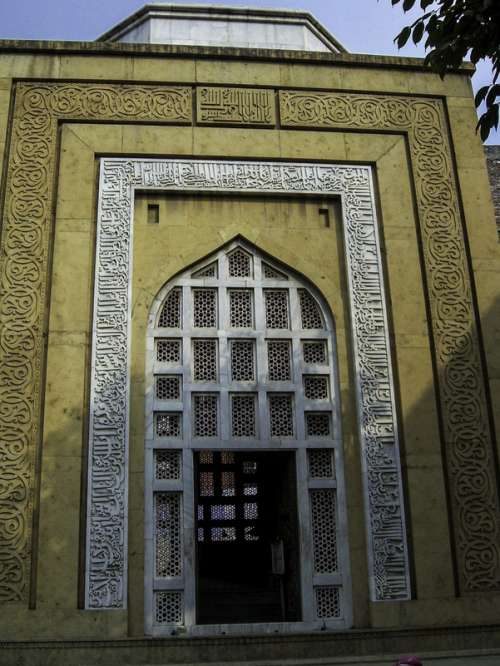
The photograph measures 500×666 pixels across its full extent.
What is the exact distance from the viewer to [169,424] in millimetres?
8688

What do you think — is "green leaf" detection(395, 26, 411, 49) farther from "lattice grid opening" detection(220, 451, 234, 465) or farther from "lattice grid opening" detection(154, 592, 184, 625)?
"lattice grid opening" detection(220, 451, 234, 465)

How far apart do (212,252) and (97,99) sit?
2.33 meters

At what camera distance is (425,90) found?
403 inches

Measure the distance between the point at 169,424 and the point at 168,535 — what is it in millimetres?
1147

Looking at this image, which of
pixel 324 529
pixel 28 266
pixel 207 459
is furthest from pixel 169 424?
pixel 207 459

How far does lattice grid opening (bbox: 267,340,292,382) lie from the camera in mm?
8984

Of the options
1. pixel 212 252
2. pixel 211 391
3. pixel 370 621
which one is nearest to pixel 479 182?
pixel 212 252

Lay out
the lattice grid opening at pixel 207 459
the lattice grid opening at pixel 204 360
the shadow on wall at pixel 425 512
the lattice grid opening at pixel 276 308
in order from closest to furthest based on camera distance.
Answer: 1. the shadow on wall at pixel 425 512
2. the lattice grid opening at pixel 204 360
3. the lattice grid opening at pixel 276 308
4. the lattice grid opening at pixel 207 459

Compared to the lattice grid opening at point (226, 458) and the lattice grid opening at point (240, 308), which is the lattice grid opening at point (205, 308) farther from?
the lattice grid opening at point (226, 458)

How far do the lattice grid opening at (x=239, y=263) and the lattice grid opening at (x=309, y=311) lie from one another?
2.12 ft

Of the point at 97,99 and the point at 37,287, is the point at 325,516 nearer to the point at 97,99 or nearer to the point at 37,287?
the point at 37,287

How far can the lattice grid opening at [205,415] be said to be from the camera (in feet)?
28.5

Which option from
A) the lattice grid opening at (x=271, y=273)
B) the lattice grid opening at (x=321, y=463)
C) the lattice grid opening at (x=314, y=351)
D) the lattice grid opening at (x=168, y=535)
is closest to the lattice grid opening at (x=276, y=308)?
the lattice grid opening at (x=271, y=273)

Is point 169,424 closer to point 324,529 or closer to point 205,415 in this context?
point 205,415
